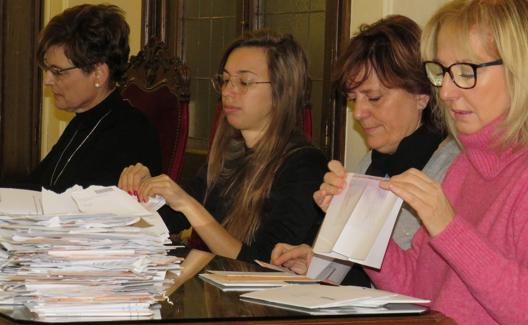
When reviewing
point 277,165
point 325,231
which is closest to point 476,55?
point 325,231

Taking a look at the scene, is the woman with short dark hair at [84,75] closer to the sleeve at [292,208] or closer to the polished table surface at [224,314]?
the sleeve at [292,208]

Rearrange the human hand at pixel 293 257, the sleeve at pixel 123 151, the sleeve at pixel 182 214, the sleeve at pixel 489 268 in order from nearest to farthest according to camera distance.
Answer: the sleeve at pixel 489 268 → the human hand at pixel 293 257 → the sleeve at pixel 182 214 → the sleeve at pixel 123 151

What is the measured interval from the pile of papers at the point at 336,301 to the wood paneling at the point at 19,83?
457 cm

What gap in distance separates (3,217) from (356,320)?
2.21 feet

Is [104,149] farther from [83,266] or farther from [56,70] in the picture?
[83,266]

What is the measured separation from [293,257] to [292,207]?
1.22ft

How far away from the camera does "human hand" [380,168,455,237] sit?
1.85 meters

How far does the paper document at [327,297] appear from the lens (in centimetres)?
170

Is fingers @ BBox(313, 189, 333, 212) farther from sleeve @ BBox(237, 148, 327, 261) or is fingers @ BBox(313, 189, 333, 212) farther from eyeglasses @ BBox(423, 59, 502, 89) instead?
sleeve @ BBox(237, 148, 327, 261)

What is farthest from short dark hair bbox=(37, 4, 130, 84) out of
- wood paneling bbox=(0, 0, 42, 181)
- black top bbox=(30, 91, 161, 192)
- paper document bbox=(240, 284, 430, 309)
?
wood paneling bbox=(0, 0, 42, 181)

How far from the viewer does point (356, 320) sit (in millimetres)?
1651

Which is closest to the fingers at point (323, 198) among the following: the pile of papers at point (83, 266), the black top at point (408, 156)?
the pile of papers at point (83, 266)

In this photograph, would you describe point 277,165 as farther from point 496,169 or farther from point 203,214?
point 496,169

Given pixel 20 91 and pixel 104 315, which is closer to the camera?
pixel 104 315
